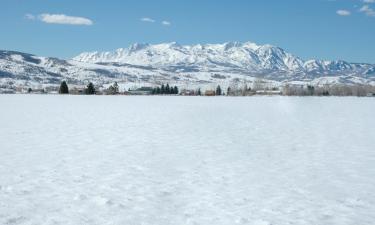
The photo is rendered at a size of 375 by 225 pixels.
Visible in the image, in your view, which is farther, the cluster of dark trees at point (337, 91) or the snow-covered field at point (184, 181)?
the cluster of dark trees at point (337, 91)

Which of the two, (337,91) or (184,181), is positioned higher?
(337,91)

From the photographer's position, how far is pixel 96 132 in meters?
24.0

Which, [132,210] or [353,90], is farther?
[353,90]

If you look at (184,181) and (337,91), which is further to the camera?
(337,91)

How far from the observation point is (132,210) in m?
9.19

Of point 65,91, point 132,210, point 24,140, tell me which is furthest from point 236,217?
point 65,91

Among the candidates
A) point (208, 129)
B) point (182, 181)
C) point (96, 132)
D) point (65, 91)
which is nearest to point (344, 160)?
point (182, 181)

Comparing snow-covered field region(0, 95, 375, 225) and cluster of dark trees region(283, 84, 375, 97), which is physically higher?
cluster of dark trees region(283, 84, 375, 97)

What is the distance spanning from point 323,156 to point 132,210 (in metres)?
9.72

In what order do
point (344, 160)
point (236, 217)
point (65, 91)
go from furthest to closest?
point (65, 91), point (344, 160), point (236, 217)

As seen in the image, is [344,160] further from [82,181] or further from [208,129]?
[208,129]

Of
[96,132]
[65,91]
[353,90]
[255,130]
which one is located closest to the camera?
[96,132]

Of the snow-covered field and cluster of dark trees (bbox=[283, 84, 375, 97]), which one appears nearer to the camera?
the snow-covered field

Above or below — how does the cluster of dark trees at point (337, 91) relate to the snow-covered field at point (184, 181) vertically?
above
